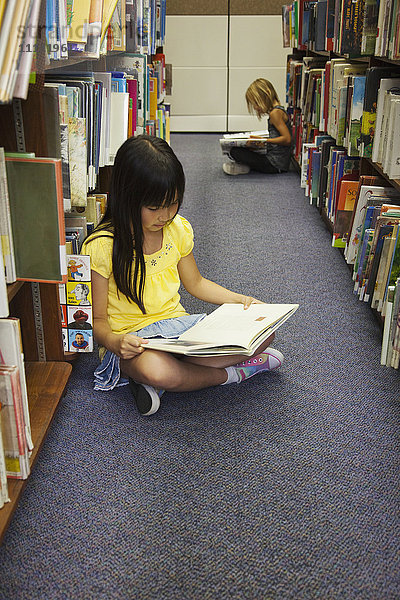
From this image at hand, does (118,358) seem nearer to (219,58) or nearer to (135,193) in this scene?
(135,193)

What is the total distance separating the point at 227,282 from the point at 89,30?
113 centimetres

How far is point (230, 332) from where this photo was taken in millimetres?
1536

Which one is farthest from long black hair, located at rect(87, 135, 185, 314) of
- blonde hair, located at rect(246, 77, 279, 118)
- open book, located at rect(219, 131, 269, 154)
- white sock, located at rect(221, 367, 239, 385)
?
blonde hair, located at rect(246, 77, 279, 118)

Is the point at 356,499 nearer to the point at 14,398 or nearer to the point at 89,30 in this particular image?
the point at 14,398

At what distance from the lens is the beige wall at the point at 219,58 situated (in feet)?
19.4

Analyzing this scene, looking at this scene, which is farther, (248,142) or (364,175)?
(248,142)

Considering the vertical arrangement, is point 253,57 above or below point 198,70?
above

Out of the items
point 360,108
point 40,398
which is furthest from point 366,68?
point 40,398

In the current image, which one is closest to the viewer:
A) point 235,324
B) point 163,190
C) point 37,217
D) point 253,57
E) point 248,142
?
point 37,217

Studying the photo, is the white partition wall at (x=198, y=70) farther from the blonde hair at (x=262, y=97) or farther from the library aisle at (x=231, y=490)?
the library aisle at (x=231, y=490)

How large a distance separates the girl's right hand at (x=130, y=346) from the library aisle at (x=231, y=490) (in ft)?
0.55

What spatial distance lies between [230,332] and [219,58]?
517 cm

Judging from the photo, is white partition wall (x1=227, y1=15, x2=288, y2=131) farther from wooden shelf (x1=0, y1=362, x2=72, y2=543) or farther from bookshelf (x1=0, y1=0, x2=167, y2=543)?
wooden shelf (x1=0, y1=362, x2=72, y2=543)

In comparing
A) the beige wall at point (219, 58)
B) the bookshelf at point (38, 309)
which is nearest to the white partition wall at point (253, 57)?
the beige wall at point (219, 58)
